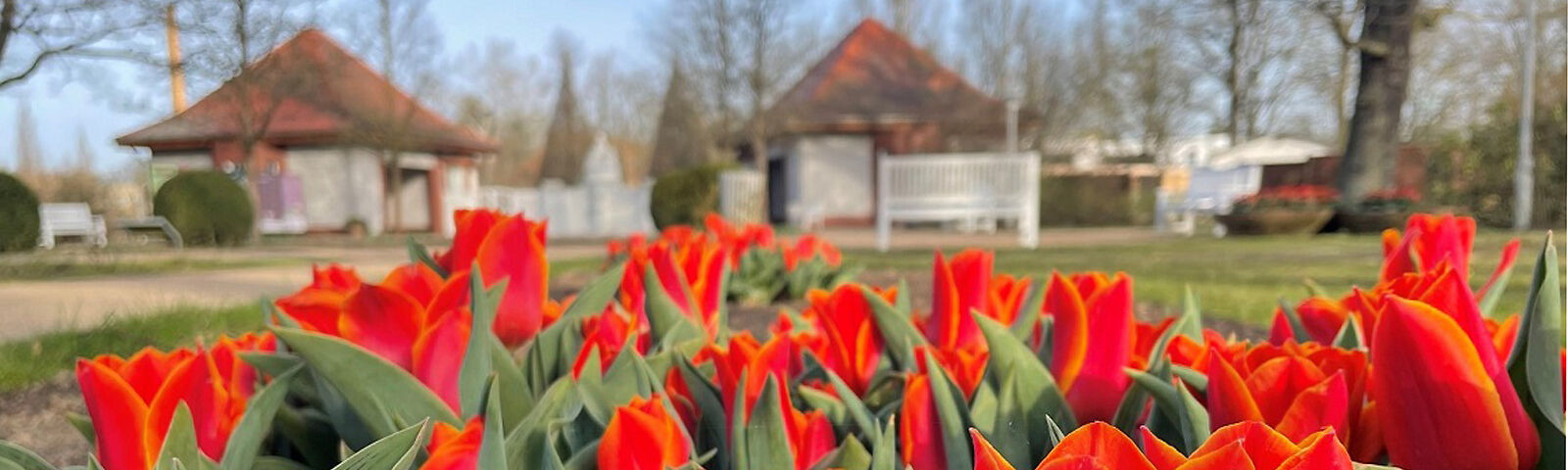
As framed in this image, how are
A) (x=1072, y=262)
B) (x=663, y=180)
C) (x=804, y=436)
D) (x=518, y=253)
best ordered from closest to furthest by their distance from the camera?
(x=804, y=436), (x=518, y=253), (x=1072, y=262), (x=663, y=180)

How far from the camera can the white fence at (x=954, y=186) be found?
844 cm

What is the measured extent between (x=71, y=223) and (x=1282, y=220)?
10037mm

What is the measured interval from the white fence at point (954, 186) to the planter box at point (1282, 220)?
2715 millimetres

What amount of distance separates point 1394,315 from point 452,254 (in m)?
0.71

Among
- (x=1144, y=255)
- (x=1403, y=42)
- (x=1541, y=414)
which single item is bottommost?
(x=1144, y=255)

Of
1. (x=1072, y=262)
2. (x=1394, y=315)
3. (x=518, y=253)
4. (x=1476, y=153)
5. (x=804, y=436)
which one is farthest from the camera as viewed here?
(x=1476, y=153)

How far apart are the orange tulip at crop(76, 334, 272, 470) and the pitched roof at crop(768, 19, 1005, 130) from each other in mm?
15610

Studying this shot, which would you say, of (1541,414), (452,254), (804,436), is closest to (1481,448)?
(1541,414)

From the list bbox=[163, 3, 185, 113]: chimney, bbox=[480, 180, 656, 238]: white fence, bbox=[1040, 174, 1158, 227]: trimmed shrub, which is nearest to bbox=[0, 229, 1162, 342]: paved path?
bbox=[163, 3, 185, 113]: chimney

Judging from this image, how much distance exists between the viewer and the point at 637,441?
0.52 m

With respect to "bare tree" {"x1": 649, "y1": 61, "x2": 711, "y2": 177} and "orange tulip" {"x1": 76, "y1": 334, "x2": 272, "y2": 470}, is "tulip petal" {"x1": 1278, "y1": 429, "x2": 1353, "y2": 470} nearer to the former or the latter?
"orange tulip" {"x1": 76, "y1": 334, "x2": 272, "y2": 470}

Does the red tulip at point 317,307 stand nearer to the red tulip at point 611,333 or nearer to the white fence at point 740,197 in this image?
the red tulip at point 611,333

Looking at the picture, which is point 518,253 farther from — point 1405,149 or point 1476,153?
point 1405,149

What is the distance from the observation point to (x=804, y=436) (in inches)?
23.9
